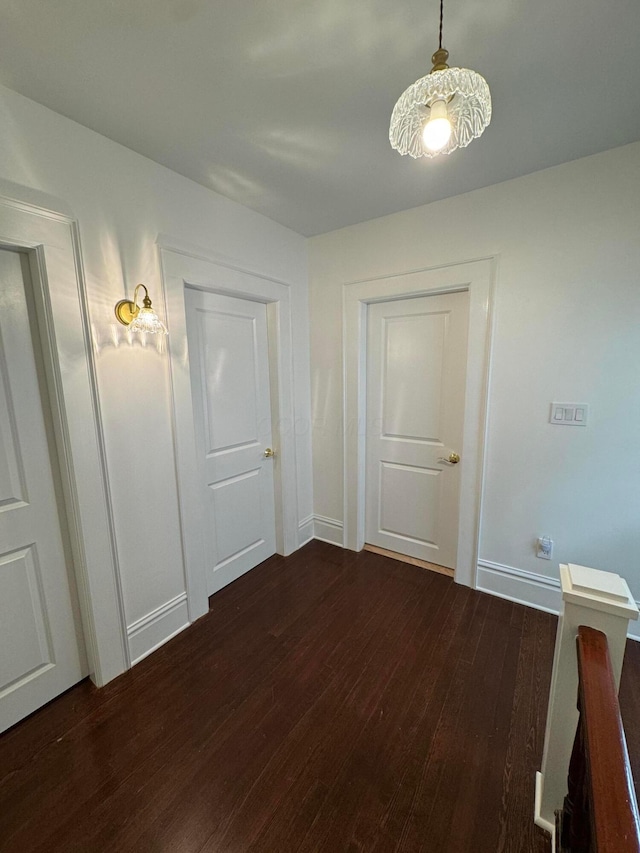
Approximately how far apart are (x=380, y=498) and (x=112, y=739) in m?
2.03

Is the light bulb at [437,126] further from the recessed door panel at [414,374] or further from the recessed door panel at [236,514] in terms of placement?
the recessed door panel at [236,514]

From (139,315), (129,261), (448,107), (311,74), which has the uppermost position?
(311,74)

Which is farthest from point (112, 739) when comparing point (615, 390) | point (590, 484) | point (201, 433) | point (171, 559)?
point (615, 390)

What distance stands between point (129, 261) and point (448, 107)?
55.8 inches

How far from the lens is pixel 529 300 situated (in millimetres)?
1913

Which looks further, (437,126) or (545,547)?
(545,547)

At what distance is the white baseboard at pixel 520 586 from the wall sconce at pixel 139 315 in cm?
234

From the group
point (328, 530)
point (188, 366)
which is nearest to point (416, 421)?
point (328, 530)

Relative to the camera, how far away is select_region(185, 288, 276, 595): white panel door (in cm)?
207

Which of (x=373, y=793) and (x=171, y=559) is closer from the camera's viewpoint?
(x=373, y=793)

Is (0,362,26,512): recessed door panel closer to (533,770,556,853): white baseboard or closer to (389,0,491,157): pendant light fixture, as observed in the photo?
(389,0,491,157): pendant light fixture

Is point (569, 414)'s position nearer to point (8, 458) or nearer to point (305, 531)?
point (305, 531)

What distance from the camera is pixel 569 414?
1.87m

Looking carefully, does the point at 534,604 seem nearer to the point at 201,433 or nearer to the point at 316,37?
the point at 201,433
